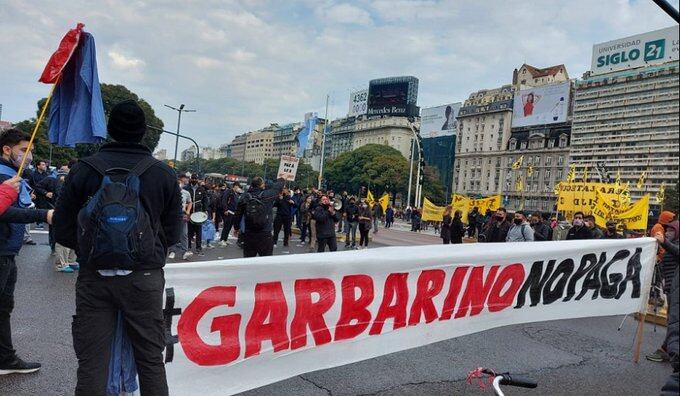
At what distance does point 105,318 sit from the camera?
7.97ft

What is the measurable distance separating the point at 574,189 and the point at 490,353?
20023mm

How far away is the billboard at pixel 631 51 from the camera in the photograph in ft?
264

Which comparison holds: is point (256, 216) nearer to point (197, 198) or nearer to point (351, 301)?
point (351, 301)

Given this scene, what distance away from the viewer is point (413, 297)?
4.42 meters

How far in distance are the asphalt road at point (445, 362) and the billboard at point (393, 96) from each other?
111658 mm

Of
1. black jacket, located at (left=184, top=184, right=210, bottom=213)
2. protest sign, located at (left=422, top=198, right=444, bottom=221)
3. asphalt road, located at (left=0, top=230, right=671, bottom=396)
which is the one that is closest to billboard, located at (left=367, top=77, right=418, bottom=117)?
protest sign, located at (left=422, top=198, right=444, bottom=221)

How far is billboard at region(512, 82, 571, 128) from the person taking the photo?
90500 mm

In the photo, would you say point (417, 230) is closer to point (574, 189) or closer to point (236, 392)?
point (574, 189)

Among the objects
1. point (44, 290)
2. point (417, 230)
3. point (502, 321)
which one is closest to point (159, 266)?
point (502, 321)

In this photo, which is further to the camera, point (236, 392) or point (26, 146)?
A: point (26, 146)

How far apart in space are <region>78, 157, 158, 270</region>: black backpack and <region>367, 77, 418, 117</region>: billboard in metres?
→ 115

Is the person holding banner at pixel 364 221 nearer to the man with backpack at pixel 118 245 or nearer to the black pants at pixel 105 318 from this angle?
the man with backpack at pixel 118 245

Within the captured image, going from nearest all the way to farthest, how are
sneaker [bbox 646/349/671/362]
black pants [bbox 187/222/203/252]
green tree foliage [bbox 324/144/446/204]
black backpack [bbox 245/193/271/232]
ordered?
sneaker [bbox 646/349/671/362], black backpack [bbox 245/193/271/232], black pants [bbox 187/222/203/252], green tree foliage [bbox 324/144/446/204]

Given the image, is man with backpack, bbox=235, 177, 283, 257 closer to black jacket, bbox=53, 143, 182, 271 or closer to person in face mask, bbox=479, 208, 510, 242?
black jacket, bbox=53, 143, 182, 271
